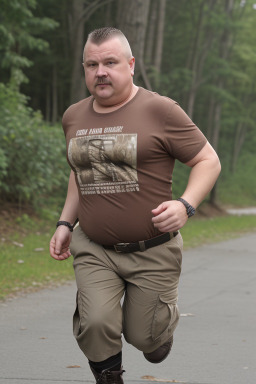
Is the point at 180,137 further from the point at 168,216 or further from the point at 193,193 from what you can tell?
the point at 168,216

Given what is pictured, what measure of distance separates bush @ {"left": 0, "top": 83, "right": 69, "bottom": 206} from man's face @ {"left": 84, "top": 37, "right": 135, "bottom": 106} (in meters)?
10.4

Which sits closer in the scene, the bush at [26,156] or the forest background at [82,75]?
the bush at [26,156]

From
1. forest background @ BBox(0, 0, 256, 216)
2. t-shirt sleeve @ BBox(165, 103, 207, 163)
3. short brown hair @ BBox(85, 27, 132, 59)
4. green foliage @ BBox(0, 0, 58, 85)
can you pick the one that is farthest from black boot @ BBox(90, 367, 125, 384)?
green foliage @ BBox(0, 0, 58, 85)

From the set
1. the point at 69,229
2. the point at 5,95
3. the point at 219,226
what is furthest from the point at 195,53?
the point at 69,229

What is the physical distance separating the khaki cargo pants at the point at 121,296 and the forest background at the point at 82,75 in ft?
29.8

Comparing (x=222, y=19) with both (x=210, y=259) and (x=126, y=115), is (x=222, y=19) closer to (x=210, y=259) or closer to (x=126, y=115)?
(x=210, y=259)

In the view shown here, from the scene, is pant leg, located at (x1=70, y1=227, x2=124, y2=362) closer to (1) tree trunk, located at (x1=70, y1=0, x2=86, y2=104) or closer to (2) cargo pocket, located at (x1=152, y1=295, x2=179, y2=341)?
(2) cargo pocket, located at (x1=152, y1=295, x2=179, y2=341)

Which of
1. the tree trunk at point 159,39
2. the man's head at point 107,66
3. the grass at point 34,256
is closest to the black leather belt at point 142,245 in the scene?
the man's head at point 107,66

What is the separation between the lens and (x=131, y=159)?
153 inches

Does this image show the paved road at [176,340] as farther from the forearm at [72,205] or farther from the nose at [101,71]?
the nose at [101,71]

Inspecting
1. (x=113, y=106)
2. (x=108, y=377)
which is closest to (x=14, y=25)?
(x=113, y=106)

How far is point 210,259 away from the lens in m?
12.8

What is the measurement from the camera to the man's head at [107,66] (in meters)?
3.96

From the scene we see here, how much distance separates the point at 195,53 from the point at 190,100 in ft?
9.69
